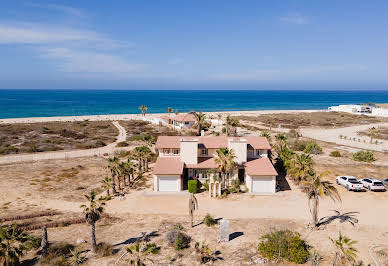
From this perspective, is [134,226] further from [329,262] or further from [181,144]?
[329,262]

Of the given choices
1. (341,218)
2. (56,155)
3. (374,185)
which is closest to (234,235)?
(341,218)

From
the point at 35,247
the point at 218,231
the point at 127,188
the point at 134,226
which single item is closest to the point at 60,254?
the point at 35,247

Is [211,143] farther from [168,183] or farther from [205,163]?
[168,183]

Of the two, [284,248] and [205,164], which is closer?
[284,248]

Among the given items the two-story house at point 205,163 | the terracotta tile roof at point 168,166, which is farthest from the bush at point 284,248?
the terracotta tile roof at point 168,166

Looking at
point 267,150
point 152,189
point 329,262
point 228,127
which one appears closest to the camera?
point 329,262

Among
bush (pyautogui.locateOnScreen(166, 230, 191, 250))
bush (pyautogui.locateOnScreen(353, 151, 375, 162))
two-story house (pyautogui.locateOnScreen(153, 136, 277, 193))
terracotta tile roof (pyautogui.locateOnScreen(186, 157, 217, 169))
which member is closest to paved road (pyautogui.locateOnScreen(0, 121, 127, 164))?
two-story house (pyautogui.locateOnScreen(153, 136, 277, 193))

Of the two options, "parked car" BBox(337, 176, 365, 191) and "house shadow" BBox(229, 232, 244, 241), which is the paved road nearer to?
"house shadow" BBox(229, 232, 244, 241)
